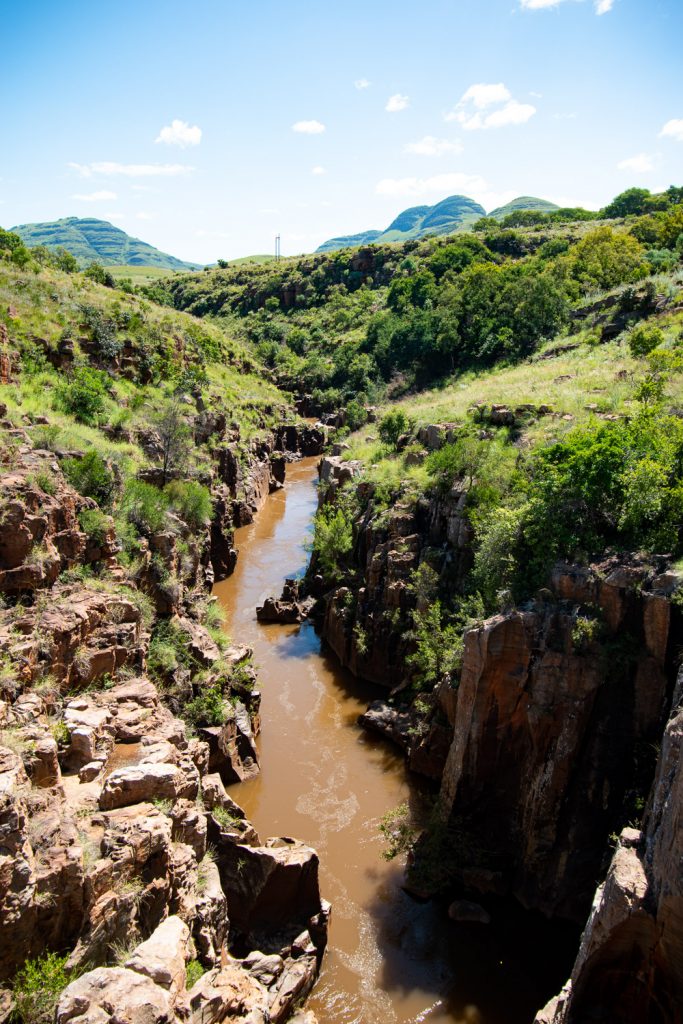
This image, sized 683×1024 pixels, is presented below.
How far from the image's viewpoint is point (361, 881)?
14.9m

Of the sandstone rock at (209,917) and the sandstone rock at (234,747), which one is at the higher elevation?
the sandstone rock at (209,917)

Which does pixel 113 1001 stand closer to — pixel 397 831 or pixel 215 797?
pixel 215 797

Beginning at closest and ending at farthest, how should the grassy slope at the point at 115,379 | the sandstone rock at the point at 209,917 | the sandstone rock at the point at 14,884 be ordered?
the sandstone rock at the point at 14,884 → the sandstone rock at the point at 209,917 → the grassy slope at the point at 115,379

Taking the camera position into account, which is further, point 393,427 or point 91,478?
point 393,427

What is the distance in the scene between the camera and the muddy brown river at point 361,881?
12.3 metres

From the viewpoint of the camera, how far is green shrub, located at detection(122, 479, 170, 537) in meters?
19.6

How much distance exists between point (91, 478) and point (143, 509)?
195cm

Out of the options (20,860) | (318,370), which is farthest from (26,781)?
(318,370)

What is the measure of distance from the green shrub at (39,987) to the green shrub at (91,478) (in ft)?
40.9

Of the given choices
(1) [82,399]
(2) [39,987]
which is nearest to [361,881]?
(2) [39,987]

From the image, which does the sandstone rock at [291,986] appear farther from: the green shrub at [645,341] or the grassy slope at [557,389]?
the green shrub at [645,341]

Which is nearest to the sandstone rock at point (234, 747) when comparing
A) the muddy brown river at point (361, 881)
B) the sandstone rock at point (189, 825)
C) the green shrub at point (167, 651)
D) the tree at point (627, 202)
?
the muddy brown river at point (361, 881)

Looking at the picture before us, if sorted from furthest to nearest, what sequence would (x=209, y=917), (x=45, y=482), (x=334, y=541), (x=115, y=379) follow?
(x=115, y=379)
(x=334, y=541)
(x=45, y=482)
(x=209, y=917)

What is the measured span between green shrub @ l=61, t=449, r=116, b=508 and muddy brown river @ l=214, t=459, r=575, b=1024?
28.6 feet
